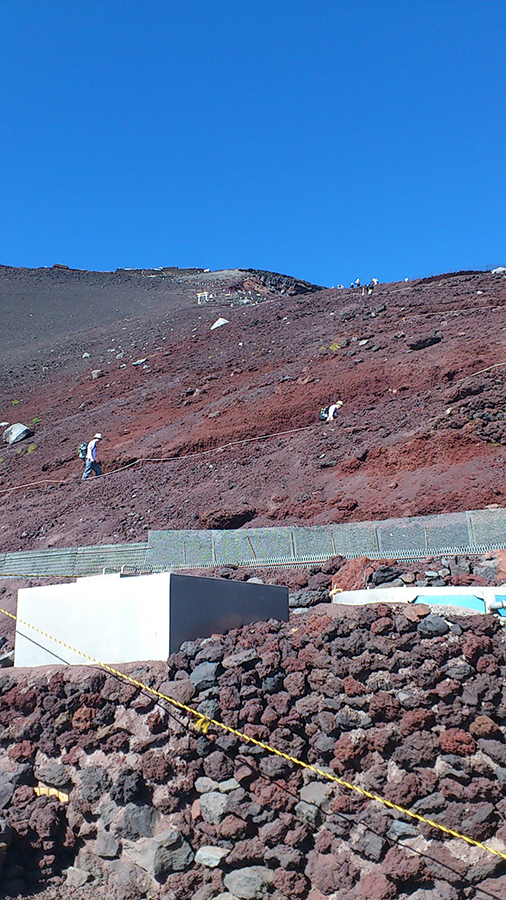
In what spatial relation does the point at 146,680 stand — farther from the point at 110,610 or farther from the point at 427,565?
the point at 427,565

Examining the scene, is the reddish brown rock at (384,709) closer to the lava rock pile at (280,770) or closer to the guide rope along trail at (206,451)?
the lava rock pile at (280,770)

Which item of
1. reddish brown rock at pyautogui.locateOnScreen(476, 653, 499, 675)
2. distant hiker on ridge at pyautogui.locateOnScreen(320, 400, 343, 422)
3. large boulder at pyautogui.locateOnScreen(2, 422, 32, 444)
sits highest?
large boulder at pyautogui.locateOnScreen(2, 422, 32, 444)

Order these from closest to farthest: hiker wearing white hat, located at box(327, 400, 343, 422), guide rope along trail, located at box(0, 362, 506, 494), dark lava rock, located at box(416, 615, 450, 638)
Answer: dark lava rock, located at box(416, 615, 450, 638)
guide rope along trail, located at box(0, 362, 506, 494)
hiker wearing white hat, located at box(327, 400, 343, 422)

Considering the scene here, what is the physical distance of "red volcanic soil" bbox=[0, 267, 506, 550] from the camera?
13.9 metres

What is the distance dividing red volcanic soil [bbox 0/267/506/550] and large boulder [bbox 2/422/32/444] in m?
0.51

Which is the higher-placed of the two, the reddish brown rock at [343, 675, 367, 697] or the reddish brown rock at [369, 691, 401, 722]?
the reddish brown rock at [343, 675, 367, 697]

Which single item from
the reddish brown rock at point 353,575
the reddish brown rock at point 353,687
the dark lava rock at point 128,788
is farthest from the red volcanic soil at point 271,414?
the dark lava rock at point 128,788

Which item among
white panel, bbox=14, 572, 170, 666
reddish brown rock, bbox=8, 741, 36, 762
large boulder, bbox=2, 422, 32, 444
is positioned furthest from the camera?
large boulder, bbox=2, 422, 32, 444

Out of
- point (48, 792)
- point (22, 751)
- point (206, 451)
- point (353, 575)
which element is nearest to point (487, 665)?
point (353, 575)

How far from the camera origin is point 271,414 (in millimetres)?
18500

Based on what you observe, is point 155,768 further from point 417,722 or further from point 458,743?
point 458,743

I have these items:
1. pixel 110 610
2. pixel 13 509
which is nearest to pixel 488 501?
pixel 110 610

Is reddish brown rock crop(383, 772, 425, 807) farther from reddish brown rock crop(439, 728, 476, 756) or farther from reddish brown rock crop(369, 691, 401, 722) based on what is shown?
reddish brown rock crop(369, 691, 401, 722)

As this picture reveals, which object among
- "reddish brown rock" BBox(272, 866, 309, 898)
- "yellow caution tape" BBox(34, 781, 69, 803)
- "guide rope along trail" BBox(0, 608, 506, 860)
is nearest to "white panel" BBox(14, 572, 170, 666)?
"guide rope along trail" BBox(0, 608, 506, 860)
